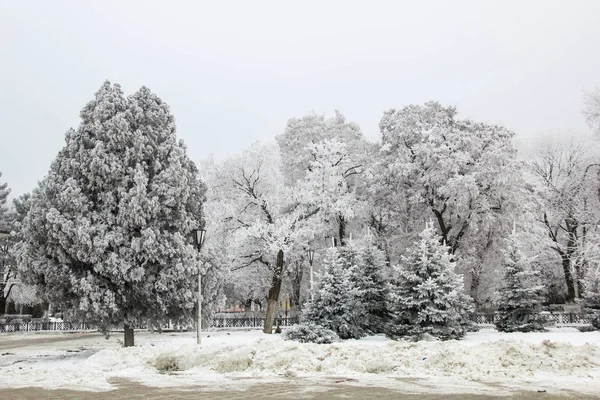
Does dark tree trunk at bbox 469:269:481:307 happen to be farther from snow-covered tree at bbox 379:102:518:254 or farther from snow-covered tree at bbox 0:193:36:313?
snow-covered tree at bbox 0:193:36:313

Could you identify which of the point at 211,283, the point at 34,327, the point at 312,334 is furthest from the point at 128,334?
the point at 34,327

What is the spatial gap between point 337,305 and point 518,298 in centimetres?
781

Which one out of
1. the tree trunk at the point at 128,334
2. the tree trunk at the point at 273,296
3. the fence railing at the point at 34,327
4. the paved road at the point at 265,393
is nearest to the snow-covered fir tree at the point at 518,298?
the tree trunk at the point at 273,296

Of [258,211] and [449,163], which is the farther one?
[258,211]

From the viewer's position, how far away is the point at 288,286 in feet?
126

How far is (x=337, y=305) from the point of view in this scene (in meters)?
22.5

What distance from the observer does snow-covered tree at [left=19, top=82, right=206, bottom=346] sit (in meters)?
17.5

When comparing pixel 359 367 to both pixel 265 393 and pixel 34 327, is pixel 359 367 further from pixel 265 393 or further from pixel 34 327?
pixel 34 327

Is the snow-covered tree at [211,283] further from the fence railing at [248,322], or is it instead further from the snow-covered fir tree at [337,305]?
the fence railing at [248,322]

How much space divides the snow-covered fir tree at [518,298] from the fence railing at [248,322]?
2.60ft

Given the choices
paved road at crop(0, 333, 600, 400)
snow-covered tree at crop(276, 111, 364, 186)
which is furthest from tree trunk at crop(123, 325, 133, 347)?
snow-covered tree at crop(276, 111, 364, 186)

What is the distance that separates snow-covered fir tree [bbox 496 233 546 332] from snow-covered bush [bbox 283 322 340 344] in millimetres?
7682

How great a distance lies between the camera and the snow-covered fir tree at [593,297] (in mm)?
24578

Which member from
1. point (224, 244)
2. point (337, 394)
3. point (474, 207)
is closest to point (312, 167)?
point (224, 244)
